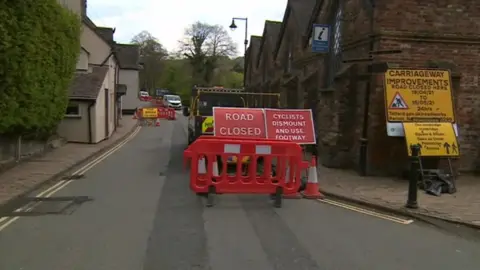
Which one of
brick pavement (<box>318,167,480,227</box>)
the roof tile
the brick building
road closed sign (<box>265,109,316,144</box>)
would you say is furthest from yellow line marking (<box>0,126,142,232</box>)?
the brick building

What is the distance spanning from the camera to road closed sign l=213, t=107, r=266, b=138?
1202cm

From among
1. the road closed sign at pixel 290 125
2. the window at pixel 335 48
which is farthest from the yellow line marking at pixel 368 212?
the window at pixel 335 48

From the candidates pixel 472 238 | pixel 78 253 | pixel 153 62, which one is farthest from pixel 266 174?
pixel 153 62

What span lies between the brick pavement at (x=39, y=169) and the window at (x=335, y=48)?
9068 millimetres

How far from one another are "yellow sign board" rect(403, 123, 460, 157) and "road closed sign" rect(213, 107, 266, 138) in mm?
3601

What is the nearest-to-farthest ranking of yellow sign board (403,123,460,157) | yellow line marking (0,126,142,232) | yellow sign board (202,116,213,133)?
1. yellow line marking (0,126,142,232)
2. yellow sign board (403,123,460,157)
3. yellow sign board (202,116,213,133)

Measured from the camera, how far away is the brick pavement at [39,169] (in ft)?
35.3

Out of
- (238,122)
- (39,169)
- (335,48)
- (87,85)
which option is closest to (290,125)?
(238,122)

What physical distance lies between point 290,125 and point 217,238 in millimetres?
6147

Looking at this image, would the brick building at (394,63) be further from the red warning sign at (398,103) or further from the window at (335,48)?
the red warning sign at (398,103)

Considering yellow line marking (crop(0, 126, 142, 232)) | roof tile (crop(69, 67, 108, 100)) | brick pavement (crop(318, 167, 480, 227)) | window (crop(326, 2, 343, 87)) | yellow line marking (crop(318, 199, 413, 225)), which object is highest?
window (crop(326, 2, 343, 87))

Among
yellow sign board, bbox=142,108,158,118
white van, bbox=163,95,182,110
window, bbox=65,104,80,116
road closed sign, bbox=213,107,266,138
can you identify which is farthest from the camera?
white van, bbox=163,95,182,110

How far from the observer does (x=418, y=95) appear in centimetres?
1234

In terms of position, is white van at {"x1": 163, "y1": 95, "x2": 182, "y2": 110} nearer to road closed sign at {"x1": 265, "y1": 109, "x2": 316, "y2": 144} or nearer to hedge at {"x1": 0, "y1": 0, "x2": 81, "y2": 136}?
hedge at {"x1": 0, "y1": 0, "x2": 81, "y2": 136}
